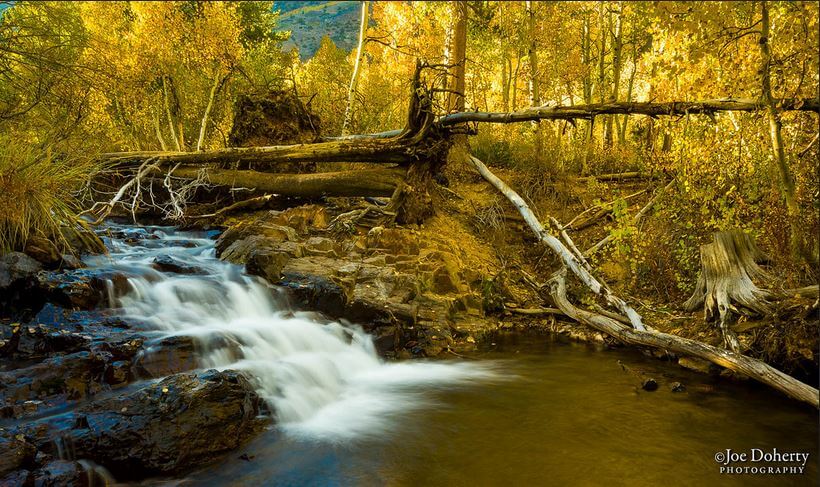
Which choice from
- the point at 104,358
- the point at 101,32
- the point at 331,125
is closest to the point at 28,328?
the point at 104,358

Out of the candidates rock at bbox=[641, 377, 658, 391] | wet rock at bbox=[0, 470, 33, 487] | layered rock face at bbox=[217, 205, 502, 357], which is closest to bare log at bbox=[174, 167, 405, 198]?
layered rock face at bbox=[217, 205, 502, 357]

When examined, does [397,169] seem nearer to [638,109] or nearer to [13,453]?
[638,109]

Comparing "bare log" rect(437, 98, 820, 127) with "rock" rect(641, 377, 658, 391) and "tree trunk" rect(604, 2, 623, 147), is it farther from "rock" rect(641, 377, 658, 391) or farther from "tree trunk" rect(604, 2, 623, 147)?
"tree trunk" rect(604, 2, 623, 147)

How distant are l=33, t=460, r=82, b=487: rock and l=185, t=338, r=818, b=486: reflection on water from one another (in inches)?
26.9

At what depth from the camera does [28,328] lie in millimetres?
4430

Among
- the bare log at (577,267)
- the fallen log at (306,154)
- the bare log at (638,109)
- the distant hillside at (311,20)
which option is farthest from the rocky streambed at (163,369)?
the bare log at (638,109)

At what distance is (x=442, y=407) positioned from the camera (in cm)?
505

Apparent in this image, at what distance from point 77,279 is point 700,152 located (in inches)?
284

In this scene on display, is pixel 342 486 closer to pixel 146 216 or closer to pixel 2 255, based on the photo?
pixel 2 255

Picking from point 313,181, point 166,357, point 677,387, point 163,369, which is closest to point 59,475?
point 163,369

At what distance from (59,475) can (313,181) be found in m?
6.49

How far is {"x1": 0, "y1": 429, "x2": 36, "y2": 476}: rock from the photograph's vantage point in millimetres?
3072

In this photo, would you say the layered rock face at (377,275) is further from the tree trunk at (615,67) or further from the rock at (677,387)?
the tree trunk at (615,67)

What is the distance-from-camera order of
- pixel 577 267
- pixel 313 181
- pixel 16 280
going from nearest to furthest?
pixel 16 280, pixel 577 267, pixel 313 181
